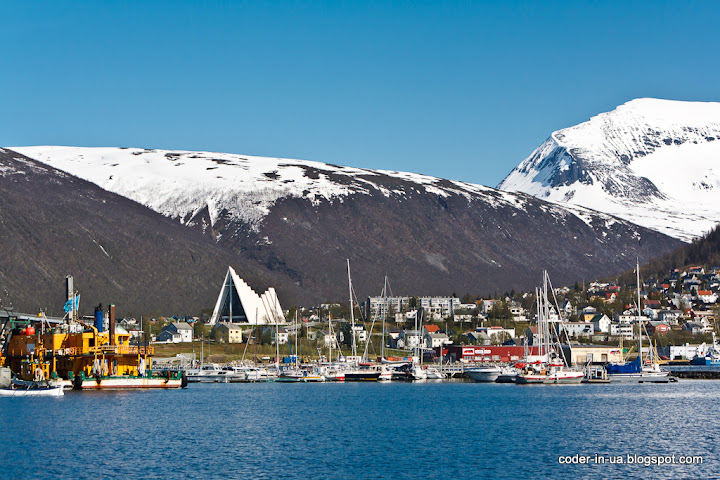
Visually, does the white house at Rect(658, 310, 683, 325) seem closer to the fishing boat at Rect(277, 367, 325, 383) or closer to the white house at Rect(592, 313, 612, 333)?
the white house at Rect(592, 313, 612, 333)

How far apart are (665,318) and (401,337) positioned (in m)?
52.9

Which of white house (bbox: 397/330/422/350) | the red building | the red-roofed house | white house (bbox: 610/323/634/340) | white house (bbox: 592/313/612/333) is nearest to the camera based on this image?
the red building

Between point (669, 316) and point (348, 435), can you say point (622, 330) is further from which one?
point (348, 435)

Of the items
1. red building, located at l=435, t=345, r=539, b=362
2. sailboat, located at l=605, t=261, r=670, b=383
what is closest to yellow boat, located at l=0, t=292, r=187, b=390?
sailboat, located at l=605, t=261, r=670, b=383

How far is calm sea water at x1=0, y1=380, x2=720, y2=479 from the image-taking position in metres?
45.7

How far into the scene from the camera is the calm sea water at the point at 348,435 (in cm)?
4572

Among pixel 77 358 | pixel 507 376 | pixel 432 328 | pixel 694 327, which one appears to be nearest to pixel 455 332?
pixel 432 328

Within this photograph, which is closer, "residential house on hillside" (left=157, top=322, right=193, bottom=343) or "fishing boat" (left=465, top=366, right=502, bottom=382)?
"fishing boat" (left=465, top=366, right=502, bottom=382)

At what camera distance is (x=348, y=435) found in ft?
192

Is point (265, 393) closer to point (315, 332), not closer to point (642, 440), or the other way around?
point (642, 440)

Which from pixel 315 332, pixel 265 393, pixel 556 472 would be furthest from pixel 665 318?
pixel 556 472

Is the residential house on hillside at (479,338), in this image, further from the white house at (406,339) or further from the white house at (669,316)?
the white house at (669,316)

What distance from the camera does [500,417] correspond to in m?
69.2

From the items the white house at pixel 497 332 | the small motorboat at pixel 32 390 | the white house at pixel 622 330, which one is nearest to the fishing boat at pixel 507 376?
the white house at pixel 497 332
